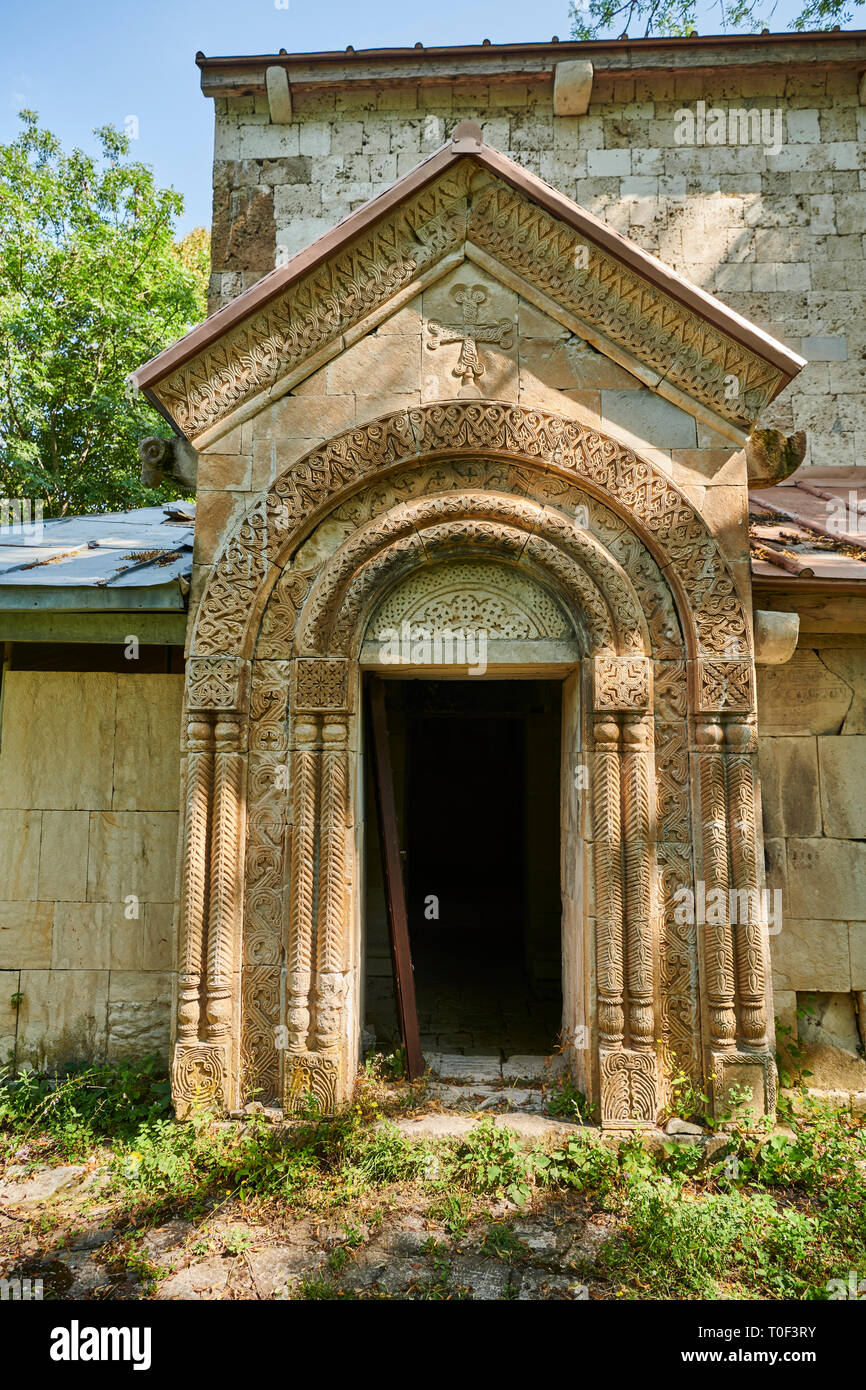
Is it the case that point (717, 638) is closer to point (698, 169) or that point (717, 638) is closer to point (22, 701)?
point (22, 701)

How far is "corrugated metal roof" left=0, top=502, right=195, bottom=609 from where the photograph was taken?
14.3ft

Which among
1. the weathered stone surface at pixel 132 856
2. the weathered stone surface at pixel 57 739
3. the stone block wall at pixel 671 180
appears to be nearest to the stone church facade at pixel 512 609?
the weathered stone surface at pixel 132 856

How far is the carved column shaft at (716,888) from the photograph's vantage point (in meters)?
3.83

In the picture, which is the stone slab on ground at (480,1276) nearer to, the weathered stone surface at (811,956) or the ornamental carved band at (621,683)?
the weathered stone surface at (811,956)

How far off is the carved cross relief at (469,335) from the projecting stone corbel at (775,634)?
209cm

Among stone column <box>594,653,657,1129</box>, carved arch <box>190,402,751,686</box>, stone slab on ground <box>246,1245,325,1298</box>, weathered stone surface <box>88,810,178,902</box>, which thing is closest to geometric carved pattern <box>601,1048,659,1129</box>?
stone column <box>594,653,657,1129</box>

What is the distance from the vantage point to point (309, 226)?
7.51 meters

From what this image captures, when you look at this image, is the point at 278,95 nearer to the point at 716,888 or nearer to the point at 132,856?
the point at 132,856

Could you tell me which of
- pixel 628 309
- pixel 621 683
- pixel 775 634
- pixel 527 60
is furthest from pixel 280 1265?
pixel 527 60

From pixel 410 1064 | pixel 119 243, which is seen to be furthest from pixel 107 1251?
pixel 119 243

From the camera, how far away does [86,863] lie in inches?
188

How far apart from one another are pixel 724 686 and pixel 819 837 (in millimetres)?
1454
